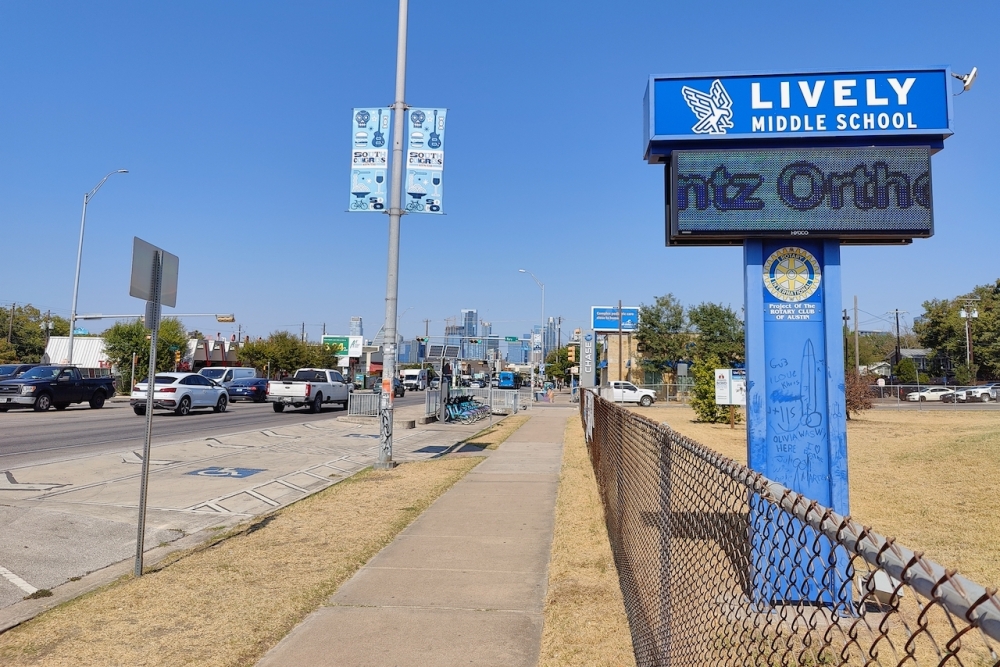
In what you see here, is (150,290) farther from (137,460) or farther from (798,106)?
(137,460)

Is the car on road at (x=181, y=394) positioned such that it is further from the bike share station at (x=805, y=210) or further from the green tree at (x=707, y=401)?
the bike share station at (x=805, y=210)

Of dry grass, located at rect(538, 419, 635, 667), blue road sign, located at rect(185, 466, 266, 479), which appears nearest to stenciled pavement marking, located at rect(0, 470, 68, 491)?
blue road sign, located at rect(185, 466, 266, 479)

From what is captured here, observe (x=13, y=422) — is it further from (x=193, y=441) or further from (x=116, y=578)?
(x=116, y=578)

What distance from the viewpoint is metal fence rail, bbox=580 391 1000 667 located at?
175 cm

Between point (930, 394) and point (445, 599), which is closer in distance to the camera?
point (445, 599)

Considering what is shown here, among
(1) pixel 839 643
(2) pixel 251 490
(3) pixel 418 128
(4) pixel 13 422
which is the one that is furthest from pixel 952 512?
(4) pixel 13 422

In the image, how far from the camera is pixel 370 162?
13969 mm

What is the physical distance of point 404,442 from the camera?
19125 millimetres

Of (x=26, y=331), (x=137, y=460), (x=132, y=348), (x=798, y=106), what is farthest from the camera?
(x=26, y=331)

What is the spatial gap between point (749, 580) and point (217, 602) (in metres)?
4.00

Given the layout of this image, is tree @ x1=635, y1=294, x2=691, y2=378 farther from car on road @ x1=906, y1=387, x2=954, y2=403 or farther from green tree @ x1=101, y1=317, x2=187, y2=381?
green tree @ x1=101, y1=317, x2=187, y2=381

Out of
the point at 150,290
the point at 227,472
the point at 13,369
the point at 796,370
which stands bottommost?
the point at 227,472

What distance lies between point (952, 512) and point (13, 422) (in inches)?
949

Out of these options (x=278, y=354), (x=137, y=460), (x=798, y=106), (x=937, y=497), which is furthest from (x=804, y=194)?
(x=278, y=354)
